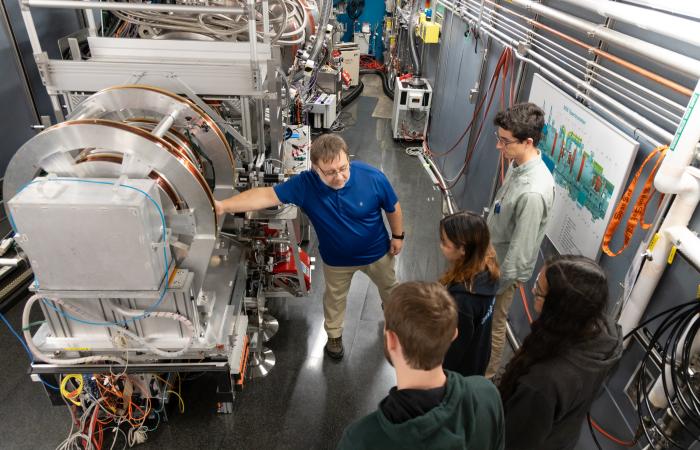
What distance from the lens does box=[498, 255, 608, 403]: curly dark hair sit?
121cm

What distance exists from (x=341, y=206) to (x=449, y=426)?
1.45 metres

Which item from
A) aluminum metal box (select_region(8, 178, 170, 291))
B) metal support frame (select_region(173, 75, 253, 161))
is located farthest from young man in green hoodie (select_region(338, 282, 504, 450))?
metal support frame (select_region(173, 75, 253, 161))

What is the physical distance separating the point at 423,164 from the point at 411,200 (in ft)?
3.11

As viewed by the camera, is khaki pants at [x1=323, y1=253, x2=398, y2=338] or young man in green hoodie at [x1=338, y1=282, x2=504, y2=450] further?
khaki pants at [x1=323, y1=253, x2=398, y2=338]

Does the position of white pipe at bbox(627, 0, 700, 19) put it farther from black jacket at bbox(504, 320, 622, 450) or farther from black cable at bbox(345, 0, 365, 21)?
black cable at bbox(345, 0, 365, 21)

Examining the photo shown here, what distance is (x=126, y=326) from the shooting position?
175cm

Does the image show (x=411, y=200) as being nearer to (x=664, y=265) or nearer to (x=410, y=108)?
(x=410, y=108)

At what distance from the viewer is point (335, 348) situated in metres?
2.82

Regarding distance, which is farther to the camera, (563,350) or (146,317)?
(146,317)

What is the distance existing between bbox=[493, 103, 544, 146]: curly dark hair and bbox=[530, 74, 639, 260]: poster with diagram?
221 millimetres

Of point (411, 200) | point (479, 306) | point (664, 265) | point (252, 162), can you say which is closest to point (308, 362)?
point (252, 162)

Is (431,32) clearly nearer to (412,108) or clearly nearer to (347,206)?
(412,108)

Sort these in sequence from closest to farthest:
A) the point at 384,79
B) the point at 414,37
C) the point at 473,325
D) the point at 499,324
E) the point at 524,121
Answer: the point at 473,325 → the point at 524,121 → the point at 499,324 → the point at 414,37 → the point at 384,79

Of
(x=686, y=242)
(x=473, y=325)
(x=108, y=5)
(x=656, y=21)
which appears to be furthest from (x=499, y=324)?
(x=108, y=5)
